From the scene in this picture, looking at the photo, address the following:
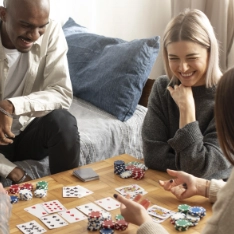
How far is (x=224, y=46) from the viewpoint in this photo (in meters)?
3.27

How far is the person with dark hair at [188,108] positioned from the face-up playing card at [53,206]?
0.49m

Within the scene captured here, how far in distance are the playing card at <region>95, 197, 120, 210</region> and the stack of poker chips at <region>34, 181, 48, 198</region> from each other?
21cm

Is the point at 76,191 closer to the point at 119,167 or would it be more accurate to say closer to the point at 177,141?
the point at 119,167

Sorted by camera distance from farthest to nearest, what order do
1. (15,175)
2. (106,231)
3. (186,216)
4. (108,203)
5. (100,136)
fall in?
(100,136)
(15,175)
(108,203)
(186,216)
(106,231)

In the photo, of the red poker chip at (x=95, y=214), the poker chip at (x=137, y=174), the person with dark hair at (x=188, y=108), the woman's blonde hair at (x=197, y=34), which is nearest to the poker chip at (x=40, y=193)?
the red poker chip at (x=95, y=214)

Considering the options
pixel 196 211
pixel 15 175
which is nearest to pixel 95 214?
pixel 196 211

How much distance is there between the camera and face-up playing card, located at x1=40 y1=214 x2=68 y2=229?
1.58 m

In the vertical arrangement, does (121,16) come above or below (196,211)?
above

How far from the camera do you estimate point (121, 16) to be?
3641 mm

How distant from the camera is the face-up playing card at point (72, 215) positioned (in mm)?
1626

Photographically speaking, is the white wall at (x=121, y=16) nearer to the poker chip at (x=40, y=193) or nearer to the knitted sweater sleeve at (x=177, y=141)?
the knitted sweater sleeve at (x=177, y=141)

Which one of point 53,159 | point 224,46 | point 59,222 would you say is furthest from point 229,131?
point 224,46

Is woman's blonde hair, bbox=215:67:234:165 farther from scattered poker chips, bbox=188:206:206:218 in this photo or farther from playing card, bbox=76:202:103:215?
playing card, bbox=76:202:103:215

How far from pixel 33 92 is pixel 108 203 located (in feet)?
3.00
